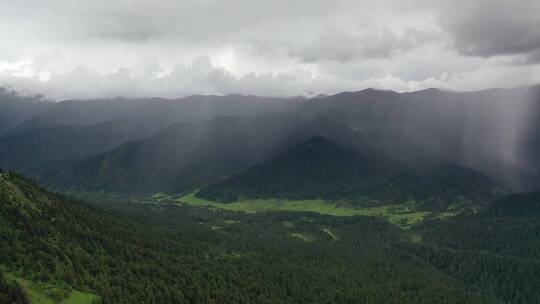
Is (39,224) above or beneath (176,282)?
above

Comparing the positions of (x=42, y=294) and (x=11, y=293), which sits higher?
(x=11, y=293)

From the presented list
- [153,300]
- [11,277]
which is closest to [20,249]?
[11,277]

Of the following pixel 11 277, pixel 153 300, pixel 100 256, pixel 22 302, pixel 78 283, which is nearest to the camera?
pixel 22 302

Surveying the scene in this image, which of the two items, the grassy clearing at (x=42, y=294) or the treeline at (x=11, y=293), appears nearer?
the treeline at (x=11, y=293)

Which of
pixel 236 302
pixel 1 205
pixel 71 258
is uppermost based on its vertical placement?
pixel 1 205

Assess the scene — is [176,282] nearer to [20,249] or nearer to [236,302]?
[236,302]

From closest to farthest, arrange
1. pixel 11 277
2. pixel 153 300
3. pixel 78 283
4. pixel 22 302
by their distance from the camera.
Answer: pixel 22 302, pixel 11 277, pixel 78 283, pixel 153 300

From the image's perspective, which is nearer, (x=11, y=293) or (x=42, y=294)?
(x=11, y=293)

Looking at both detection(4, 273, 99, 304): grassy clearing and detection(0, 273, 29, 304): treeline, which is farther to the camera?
detection(4, 273, 99, 304): grassy clearing
